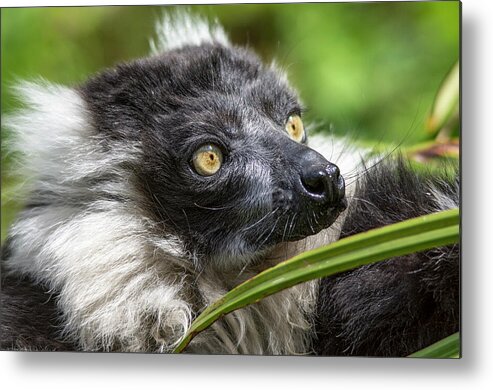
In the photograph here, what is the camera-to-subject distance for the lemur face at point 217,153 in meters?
2.32

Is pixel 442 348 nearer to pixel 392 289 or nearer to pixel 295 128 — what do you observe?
pixel 392 289

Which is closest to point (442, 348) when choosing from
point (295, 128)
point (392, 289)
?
point (392, 289)

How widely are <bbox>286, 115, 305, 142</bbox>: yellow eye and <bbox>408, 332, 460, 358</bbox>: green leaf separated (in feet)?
2.57

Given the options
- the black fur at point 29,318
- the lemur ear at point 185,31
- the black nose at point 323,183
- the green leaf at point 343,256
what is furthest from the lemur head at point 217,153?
the black fur at point 29,318

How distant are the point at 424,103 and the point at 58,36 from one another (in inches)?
53.0

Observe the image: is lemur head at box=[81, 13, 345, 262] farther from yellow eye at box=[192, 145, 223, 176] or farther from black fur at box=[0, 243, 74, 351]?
black fur at box=[0, 243, 74, 351]

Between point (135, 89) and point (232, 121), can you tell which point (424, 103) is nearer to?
point (232, 121)

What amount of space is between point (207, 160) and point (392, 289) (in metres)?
0.69

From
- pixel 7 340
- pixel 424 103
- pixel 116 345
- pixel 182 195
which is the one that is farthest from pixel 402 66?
pixel 7 340

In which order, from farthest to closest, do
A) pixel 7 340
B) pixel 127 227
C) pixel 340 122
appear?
pixel 340 122 → pixel 7 340 → pixel 127 227

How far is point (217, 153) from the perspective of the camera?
2.41 metres

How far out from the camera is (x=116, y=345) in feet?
8.08

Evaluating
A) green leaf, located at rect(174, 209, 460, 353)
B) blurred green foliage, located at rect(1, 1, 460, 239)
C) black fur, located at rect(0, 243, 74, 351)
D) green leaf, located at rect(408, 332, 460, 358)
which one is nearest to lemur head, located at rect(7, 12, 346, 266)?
green leaf, located at rect(174, 209, 460, 353)

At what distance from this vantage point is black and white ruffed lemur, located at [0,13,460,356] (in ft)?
7.64
